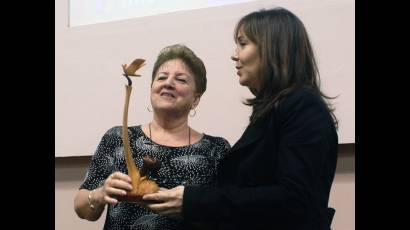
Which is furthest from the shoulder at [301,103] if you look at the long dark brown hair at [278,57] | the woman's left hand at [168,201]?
the woman's left hand at [168,201]

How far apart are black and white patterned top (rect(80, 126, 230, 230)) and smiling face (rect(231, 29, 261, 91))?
0.59ft

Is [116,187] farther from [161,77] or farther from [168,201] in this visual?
[161,77]

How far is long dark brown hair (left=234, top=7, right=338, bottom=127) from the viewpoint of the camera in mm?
929

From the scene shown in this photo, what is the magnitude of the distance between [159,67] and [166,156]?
214mm

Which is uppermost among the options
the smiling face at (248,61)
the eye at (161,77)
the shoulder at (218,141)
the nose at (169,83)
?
the smiling face at (248,61)

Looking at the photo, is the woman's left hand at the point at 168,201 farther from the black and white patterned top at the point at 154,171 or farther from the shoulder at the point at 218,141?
the shoulder at the point at 218,141

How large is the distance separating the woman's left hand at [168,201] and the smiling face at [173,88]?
250 millimetres

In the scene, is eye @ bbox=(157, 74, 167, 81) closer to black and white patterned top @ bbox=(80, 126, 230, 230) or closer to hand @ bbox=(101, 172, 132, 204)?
black and white patterned top @ bbox=(80, 126, 230, 230)

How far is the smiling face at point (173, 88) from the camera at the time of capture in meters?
1.11

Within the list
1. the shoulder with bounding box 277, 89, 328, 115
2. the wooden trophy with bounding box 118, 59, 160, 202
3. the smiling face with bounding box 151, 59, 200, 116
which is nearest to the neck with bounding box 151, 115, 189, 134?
the smiling face with bounding box 151, 59, 200, 116

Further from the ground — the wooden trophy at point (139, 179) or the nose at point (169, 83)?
the nose at point (169, 83)

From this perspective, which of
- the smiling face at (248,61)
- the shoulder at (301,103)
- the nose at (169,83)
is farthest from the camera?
the nose at (169,83)
